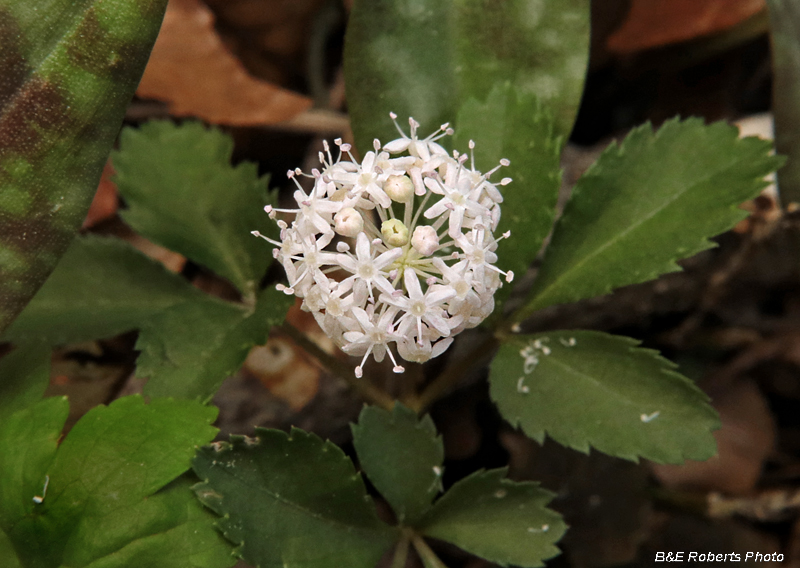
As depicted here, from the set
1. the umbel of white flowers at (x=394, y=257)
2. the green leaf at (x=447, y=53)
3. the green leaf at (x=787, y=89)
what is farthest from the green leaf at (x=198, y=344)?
the green leaf at (x=787, y=89)

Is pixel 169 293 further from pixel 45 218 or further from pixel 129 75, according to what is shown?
pixel 129 75

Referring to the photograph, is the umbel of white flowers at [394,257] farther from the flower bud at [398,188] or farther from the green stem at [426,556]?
the green stem at [426,556]

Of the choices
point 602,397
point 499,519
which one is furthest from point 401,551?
point 602,397

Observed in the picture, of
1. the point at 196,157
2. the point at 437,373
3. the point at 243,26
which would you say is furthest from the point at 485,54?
the point at 243,26

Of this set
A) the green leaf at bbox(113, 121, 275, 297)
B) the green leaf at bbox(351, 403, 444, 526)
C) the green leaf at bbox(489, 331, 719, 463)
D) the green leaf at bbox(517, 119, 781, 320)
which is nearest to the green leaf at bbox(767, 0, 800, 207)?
the green leaf at bbox(517, 119, 781, 320)

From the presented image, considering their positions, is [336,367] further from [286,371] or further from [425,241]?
[425,241]

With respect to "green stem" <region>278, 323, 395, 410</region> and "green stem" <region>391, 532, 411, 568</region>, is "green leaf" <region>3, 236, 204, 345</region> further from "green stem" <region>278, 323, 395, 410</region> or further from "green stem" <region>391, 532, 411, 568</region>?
"green stem" <region>391, 532, 411, 568</region>
